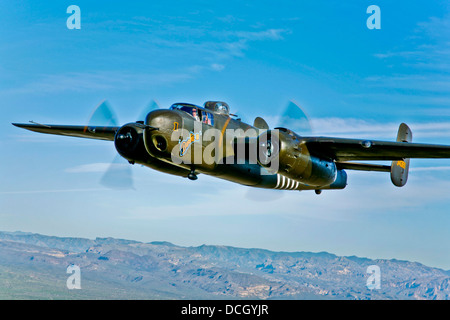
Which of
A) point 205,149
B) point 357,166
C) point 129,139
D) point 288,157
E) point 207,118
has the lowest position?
point 288,157

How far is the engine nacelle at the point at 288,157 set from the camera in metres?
27.8

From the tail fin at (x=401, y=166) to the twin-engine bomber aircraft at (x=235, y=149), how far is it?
4313mm

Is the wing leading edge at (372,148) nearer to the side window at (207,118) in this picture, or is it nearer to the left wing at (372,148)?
the left wing at (372,148)

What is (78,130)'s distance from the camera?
36219 mm

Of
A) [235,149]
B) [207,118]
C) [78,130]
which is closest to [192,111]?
[207,118]

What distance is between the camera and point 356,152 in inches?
1225

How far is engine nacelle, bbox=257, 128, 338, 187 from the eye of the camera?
91.1 ft

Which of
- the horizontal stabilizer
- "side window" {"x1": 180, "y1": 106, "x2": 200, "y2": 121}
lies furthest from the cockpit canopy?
the horizontal stabilizer

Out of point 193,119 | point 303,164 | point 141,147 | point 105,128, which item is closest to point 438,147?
point 303,164

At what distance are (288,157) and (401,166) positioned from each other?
39.0 ft

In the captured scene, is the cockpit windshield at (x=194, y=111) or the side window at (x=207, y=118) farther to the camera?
the side window at (x=207, y=118)

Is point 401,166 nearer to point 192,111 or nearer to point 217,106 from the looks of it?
point 217,106

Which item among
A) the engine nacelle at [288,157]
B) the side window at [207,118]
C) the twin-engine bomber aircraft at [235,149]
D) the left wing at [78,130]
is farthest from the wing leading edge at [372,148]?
the left wing at [78,130]
